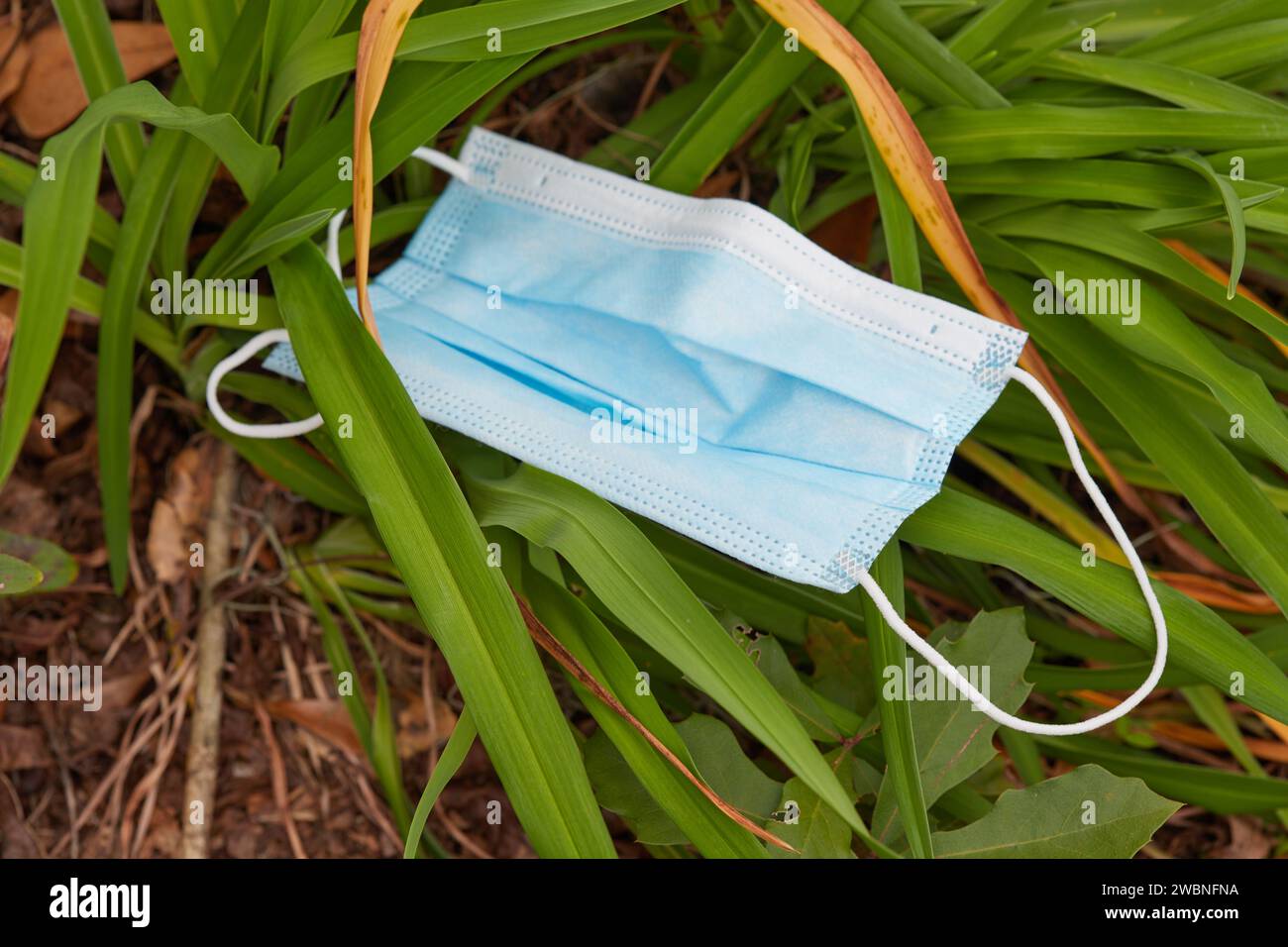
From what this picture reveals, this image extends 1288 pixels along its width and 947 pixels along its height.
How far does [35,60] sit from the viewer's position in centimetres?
104

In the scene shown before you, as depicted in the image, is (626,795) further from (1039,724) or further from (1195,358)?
(1195,358)

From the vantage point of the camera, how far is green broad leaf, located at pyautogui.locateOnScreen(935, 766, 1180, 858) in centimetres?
77

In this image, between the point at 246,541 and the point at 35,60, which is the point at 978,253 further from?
the point at 35,60

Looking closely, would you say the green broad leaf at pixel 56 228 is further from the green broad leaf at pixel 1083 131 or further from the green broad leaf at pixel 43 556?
the green broad leaf at pixel 1083 131

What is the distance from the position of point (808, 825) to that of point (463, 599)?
34 cm

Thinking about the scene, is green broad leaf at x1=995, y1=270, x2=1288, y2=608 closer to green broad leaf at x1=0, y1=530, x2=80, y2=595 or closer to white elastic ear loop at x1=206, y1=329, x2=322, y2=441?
white elastic ear loop at x1=206, y1=329, x2=322, y2=441

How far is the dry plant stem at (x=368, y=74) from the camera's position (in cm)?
69

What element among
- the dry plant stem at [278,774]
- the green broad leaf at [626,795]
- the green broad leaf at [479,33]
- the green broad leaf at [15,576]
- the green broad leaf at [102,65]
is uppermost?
the green broad leaf at [102,65]

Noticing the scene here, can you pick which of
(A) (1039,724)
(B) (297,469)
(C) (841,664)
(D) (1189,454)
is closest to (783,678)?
(C) (841,664)

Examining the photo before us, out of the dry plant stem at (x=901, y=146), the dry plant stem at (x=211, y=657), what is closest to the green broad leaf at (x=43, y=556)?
the dry plant stem at (x=211, y=657)

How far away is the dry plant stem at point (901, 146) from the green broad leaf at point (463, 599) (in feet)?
1.43

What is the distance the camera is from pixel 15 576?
0.77m

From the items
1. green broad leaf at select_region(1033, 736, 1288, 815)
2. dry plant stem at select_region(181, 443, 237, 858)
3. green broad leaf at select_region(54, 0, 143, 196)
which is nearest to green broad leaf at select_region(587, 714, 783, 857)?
green broad leaf at select_region(1033, 736, 1288, 815)
